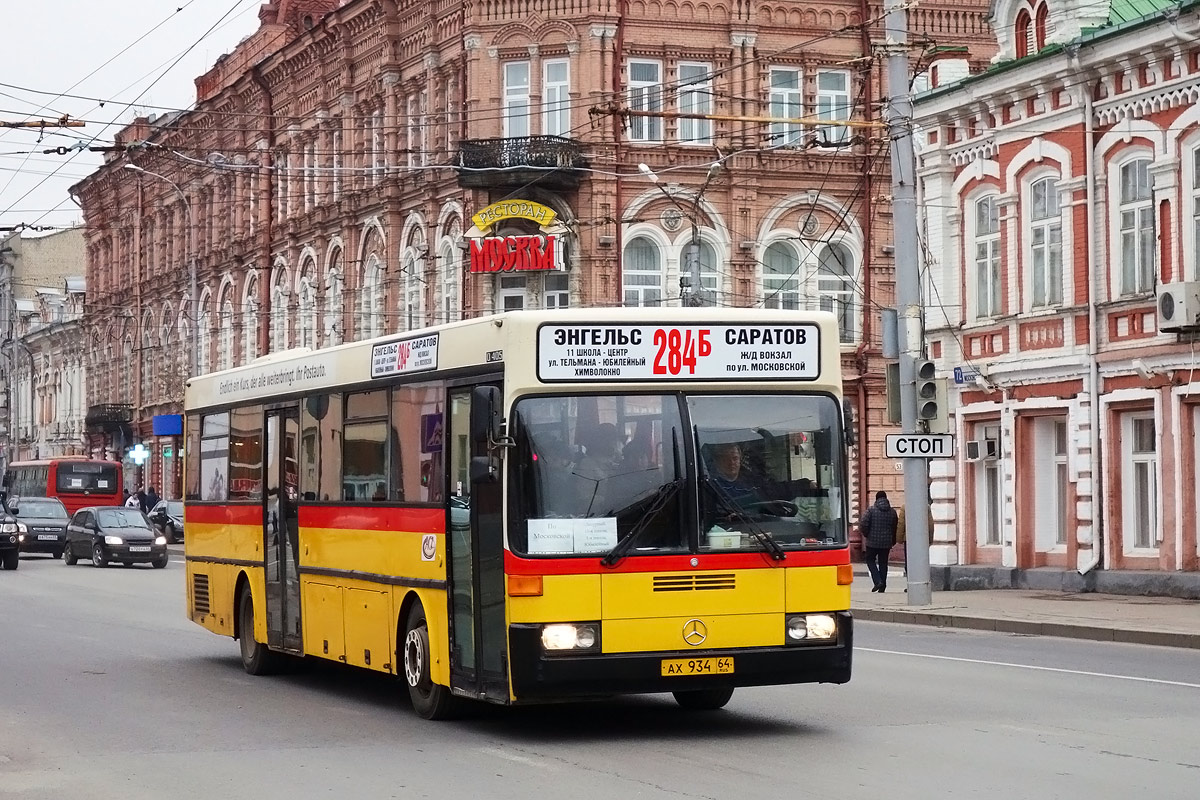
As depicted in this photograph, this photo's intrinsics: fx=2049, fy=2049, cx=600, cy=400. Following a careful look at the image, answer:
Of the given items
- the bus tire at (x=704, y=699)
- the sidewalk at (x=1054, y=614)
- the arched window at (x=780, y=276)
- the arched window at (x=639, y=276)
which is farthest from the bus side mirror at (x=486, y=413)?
the arched window at (x=780, y=276)

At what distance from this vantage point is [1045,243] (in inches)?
1267

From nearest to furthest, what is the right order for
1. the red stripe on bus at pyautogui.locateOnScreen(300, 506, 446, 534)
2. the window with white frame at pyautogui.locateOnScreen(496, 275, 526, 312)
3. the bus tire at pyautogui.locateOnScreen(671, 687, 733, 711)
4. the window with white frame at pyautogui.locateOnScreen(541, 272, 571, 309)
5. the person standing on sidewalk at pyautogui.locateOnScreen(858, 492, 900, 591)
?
the red stripe on bus at pyautogui.locateOnScreen(300, 506, 446, 534) → the bus tire at pyautogui.locateOnScreen(671, 687, 733, 711) → the person standing on sidewalk at pyautogui.locateOnScreen(858, 492, 900, 591) → the window with white frame at pyautogui.locateOnScreen(541, 272, 571, 309) → the window with white frame at pyautogui.locateOnScreen(496, 275, 526, 312)

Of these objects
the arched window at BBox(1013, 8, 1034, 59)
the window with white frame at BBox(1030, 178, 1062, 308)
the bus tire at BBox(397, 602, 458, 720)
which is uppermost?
the arched window at BBox(1013, 8, 1034, 59)

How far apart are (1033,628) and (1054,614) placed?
1.55 metres

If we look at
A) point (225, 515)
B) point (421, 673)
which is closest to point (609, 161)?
point (225, 515)

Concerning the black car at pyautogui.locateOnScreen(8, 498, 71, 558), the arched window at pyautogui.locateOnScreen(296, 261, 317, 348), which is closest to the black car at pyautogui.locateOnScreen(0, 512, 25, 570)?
the black car at pyautogui.locateOnScreen(8, 498, 71, 558)

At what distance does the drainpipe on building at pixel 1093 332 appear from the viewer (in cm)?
3059

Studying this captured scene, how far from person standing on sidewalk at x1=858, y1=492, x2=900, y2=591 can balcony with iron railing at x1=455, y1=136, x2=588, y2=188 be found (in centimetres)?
1681

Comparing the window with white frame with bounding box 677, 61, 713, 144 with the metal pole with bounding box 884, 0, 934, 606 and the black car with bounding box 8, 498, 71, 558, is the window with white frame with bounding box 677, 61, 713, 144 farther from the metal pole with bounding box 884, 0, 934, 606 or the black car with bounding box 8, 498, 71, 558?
the metal pole with bounding box 884, 0, 934, 606

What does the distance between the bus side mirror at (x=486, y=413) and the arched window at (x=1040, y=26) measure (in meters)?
21.9

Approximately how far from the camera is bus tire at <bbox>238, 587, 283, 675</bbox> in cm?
1822

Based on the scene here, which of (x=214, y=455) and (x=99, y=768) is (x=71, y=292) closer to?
(x=214, y=455)

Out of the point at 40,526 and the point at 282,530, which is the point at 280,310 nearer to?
the point at 40,526

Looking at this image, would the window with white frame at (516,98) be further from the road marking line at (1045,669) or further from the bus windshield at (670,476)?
the bus windshield at (670,476)
